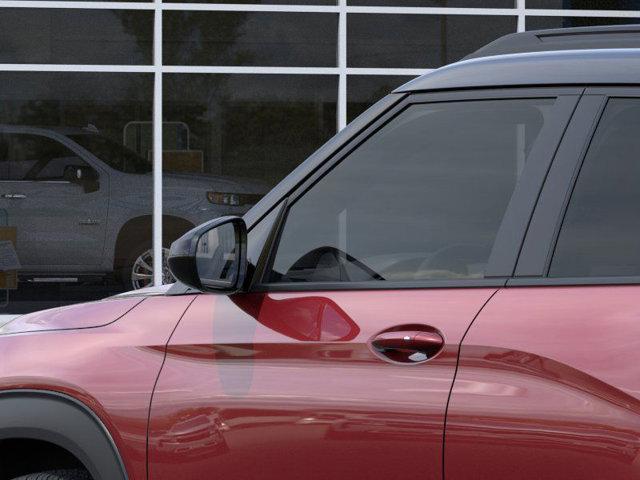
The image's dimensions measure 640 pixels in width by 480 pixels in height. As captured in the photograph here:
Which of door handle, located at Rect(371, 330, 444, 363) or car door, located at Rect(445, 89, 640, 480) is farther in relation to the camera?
door handle, located at Rect(371, 330, 444, 363)

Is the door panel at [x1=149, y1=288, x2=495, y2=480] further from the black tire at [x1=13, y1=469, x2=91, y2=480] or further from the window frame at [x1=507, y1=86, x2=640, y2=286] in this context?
the black tire at [x1=13, y1=469, x2=91, y2=480]

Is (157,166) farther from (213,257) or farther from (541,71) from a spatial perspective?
(541,71)

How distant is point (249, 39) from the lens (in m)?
11.8

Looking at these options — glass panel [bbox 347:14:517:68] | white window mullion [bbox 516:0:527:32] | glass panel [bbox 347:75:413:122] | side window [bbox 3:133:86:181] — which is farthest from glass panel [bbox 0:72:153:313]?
white window mullion [bbox 516:0:527:32]

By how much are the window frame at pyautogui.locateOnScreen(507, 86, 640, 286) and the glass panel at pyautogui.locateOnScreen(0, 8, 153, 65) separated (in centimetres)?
955

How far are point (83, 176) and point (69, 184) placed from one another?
0.53ft

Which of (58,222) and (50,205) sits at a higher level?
(50,205)

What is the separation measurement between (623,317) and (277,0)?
391 inches

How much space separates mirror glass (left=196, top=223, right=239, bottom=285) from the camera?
2.86 m

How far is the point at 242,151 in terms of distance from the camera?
1153cm

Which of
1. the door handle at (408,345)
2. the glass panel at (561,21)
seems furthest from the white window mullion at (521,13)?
the door handle at (408,345)

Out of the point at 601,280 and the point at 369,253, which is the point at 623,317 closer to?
the point at 601,280

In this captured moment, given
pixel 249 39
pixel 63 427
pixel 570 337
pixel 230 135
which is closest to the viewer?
pixel 570 337

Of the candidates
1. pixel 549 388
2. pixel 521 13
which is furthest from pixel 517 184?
pixel 521 13
